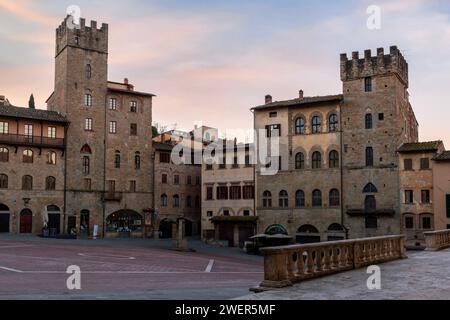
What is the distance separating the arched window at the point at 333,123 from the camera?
5487 centimetres

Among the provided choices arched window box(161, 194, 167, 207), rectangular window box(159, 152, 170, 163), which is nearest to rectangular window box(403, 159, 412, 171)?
rectangular window box(159, 152, 170, 163)

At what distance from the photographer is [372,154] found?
5288 cm

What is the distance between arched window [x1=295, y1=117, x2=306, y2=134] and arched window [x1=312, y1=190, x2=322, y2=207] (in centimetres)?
639

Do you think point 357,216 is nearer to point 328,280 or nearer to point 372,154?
point 372,154

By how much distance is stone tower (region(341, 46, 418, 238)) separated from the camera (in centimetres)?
5150

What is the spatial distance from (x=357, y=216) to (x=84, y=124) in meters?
30.2

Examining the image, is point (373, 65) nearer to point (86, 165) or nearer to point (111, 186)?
point (111, 186)

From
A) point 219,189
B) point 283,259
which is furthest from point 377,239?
point 219,189

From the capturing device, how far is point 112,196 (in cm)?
6062

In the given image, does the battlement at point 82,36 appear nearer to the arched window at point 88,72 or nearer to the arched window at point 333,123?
the arched window at point 88,72

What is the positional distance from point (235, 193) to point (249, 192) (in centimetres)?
190

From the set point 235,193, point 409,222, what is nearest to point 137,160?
point 235,193

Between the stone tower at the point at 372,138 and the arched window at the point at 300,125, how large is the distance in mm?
4348

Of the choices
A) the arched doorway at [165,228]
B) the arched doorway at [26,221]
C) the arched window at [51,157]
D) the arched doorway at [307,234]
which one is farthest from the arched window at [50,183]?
the arched doorway at [307,234]
